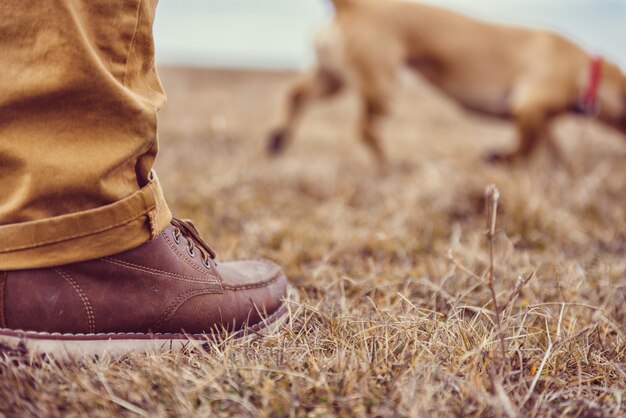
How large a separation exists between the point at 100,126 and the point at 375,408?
582mm

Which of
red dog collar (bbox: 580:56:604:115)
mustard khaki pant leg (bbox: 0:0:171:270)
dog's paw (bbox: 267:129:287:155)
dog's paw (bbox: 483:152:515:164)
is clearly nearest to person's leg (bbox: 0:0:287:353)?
mustard khaki pant leg (bbox: 0:0:171:270)

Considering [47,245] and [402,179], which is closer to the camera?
[47,245]

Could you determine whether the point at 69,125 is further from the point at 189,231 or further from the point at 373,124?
the point at 373,124

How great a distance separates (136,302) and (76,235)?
0.16 metres

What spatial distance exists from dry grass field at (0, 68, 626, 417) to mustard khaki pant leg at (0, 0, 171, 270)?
8.0 inches

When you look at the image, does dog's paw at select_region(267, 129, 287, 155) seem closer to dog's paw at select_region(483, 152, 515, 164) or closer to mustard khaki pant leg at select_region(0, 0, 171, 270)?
dog's paw at select_region(483, 152, 515, 164)

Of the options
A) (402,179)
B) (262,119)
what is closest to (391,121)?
(262,119)

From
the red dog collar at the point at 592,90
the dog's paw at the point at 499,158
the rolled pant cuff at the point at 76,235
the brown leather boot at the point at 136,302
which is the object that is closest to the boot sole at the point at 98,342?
the brown leather boot at the point at 136,302

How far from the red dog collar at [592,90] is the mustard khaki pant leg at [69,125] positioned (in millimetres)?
3636

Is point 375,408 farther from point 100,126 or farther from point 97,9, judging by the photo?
point 97,9

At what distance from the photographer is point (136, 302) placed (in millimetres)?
948

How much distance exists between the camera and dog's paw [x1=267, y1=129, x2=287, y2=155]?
13.8 feet

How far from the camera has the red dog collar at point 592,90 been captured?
3820mm

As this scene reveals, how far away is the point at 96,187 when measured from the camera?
858 millimetres
